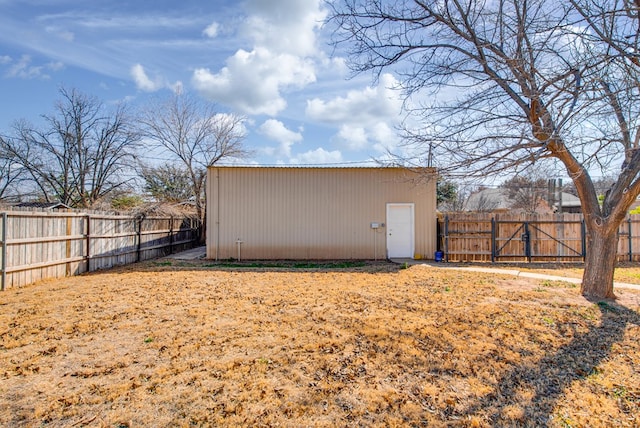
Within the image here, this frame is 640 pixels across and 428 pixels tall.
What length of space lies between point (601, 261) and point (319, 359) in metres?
5.17

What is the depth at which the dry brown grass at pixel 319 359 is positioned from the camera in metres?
2.34

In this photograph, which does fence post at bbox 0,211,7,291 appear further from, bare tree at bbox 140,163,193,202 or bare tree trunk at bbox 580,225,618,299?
bare tree at bbox 140,163,193,202

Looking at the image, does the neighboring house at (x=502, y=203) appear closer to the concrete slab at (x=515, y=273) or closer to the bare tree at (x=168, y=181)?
the concrete slab at (x=515, y=273)

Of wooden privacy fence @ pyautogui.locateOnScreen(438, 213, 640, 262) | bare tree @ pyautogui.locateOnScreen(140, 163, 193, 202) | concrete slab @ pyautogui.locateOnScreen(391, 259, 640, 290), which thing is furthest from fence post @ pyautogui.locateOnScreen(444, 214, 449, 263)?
bare tree @ pyautogui.locateOnScreen(140, 163, 193, 202)

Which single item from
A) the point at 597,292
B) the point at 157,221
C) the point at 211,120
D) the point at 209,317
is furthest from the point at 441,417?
the point at 211,120

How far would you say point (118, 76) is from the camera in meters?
12.0

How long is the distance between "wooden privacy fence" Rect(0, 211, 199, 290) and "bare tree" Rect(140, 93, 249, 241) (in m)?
7.30

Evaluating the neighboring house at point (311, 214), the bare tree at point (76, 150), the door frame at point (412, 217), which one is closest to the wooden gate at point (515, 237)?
the neighboring house at point (311, 214)

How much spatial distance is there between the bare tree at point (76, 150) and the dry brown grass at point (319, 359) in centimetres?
1501

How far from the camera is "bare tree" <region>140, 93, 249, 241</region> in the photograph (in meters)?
18.9

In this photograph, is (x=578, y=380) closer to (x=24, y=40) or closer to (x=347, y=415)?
(x=347, y=415)

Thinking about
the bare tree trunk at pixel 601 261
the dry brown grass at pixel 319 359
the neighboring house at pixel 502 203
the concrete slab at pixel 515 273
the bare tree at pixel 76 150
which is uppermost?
the bare tree at pixel 76 150

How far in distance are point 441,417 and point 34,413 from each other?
2.73 metres

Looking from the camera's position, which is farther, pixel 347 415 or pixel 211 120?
pixel 211 120
